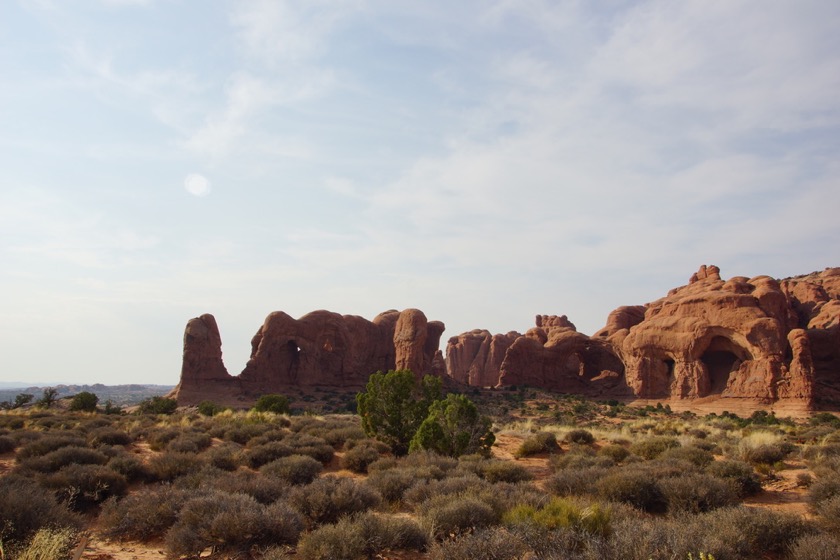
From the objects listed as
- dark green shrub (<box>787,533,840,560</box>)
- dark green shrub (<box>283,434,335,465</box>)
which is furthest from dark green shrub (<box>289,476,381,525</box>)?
dark green shrub (<box>283,434,335,465</box>)

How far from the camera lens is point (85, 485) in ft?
34.1

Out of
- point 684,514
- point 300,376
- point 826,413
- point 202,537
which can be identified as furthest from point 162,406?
point 826,413

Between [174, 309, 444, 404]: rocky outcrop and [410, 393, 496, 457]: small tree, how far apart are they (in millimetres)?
34962

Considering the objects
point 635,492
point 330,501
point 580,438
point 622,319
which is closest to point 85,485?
point 330,501

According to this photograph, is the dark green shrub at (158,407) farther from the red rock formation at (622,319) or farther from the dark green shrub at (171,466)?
the red rock formation at (622,319)

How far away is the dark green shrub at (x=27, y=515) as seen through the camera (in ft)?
21.2

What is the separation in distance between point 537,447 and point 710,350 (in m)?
34.8

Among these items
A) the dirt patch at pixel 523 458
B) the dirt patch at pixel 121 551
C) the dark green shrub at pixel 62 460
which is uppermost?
the dark green shrub at pixel 62 460

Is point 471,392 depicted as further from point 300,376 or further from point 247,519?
point 247,519

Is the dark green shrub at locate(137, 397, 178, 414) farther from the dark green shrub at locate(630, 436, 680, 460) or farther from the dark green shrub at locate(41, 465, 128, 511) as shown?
the dark green shrub at locate(630, 436, 680, 460)

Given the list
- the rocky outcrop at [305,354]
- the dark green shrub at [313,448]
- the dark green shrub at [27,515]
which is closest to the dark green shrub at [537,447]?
the dark green shrub at [313,448]

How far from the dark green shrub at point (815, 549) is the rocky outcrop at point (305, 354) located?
45.7 meters

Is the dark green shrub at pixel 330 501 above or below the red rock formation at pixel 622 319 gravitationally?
Answer: below

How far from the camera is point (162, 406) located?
38.2 metres
